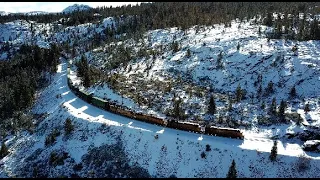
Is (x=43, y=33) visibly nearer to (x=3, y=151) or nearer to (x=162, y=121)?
(x=3, y=151)

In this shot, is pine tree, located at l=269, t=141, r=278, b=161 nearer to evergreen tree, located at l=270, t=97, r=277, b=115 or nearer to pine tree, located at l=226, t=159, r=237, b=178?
pine tree, located at l=226, t=159, r=237, b=178

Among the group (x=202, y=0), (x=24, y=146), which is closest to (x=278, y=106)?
(x=24, y=146)

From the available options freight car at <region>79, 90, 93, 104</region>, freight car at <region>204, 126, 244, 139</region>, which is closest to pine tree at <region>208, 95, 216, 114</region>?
freight car at <region>204, 126, 244, 139</region>

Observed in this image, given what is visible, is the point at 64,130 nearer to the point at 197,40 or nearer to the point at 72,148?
the point at 72,148

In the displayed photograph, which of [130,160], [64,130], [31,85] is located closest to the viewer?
[130,160]

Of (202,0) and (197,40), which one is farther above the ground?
(202,0)

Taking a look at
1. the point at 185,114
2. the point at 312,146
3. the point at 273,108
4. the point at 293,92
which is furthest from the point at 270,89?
the point at 312,146
